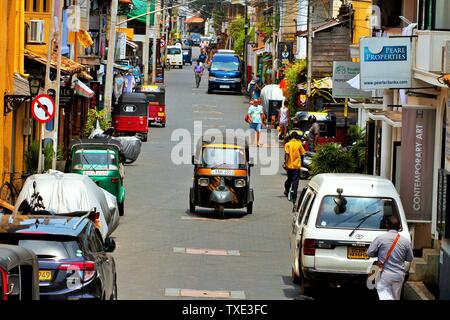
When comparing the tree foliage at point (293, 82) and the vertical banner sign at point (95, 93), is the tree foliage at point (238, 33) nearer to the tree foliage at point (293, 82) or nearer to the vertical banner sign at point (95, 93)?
the tree foliage at point (293, 82)

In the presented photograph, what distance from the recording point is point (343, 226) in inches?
715

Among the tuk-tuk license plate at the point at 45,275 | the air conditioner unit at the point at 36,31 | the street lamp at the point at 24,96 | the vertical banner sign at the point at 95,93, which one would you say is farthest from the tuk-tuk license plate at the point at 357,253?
the vertical banner sign at the point at 95,93

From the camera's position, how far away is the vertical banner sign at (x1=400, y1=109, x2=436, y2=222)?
22141 millimetres

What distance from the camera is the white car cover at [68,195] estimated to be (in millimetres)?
22984

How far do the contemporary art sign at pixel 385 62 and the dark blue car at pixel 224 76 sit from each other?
2097 inches

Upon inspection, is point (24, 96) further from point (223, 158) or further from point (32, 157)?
point (223, 158)

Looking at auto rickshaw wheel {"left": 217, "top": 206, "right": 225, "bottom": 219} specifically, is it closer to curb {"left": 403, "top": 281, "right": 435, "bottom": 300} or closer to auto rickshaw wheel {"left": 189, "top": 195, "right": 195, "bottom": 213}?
auto rickshaw wheel {"left": 189, "top": 195, "right": 195, "bottom": 213}

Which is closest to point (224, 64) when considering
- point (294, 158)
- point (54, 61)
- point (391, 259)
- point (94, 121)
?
point (94, 121)

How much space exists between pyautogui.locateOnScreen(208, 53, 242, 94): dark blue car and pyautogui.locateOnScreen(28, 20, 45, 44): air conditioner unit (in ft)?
142

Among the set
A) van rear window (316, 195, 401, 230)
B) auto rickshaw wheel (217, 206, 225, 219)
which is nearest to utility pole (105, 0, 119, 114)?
auto rickshaw wheel (217, 206, 225, 219)

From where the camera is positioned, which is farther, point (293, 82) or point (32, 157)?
point (293, 82)

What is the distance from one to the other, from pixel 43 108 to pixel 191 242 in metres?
5.10
